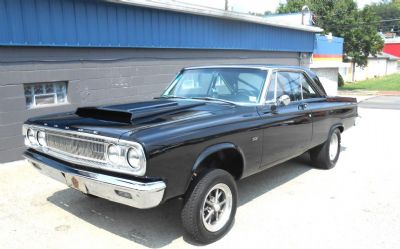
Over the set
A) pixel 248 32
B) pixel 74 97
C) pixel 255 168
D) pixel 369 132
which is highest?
pixel 248 32

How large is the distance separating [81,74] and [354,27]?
2563 cm

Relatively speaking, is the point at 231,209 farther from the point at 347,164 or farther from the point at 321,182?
the point at 347,164

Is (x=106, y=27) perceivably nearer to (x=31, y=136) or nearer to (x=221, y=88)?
(x=221, y=88)

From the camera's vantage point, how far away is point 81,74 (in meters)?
7.45

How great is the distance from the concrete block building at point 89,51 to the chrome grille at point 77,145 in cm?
307

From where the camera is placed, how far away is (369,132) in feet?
32.8

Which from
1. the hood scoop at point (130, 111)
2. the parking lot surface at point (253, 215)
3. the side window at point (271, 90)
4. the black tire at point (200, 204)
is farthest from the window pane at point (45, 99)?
the black tire at point (200, 204)

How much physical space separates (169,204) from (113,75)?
13.7 feet

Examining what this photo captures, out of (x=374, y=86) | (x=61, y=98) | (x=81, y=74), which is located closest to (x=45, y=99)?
(x=61, y=98)

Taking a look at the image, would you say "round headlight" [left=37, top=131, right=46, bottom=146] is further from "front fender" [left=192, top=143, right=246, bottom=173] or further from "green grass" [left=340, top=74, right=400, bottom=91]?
"green grass" [left=340, top=74, right=400, bottom=91]

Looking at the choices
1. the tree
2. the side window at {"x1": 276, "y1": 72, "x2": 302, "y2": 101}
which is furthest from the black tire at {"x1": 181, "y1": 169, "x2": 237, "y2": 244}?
the tree

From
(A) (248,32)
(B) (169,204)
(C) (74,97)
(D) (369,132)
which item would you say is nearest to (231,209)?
(B) (169,204)

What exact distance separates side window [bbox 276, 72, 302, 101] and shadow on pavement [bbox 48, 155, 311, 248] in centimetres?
134

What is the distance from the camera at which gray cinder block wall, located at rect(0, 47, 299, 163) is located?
6426mm
